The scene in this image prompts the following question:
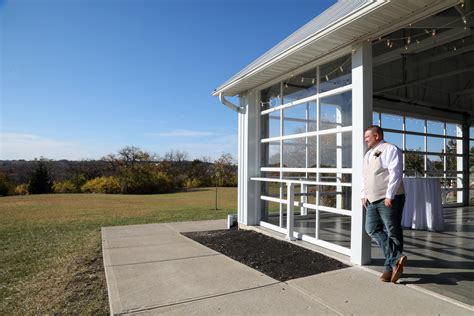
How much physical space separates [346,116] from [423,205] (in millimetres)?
3007

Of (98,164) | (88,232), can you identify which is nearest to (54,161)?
(98,164)

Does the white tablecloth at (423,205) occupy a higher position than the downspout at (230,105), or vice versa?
the downspout at (230,105)

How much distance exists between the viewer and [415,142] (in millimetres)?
10492

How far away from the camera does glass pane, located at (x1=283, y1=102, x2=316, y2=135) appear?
6.12 meters

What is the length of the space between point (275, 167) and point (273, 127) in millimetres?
810

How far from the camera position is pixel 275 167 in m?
6.71

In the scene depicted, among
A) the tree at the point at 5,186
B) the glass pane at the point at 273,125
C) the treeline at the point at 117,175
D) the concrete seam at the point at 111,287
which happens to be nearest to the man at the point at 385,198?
the glass pane at the point at 273,125

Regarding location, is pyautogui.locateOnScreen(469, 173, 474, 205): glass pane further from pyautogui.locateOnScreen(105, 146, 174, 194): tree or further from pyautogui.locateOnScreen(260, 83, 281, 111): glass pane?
pyautogui.locateOnScreen(105, 146, 174, 194): tree

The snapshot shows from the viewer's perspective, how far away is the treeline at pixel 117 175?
27469 millimetres

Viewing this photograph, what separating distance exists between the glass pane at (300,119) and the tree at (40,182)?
27108 mm

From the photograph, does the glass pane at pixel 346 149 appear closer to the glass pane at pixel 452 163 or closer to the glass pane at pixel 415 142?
the glass pane at pixel 415 142

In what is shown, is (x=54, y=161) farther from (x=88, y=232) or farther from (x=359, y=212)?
(x=359, y=212)

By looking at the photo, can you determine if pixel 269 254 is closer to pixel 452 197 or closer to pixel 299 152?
pixel 299 152

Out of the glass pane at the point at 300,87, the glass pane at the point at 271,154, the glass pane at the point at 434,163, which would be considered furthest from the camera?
the glass pane at the point at 434,163
